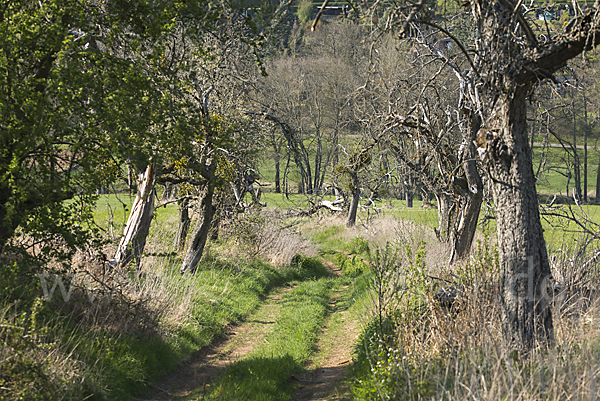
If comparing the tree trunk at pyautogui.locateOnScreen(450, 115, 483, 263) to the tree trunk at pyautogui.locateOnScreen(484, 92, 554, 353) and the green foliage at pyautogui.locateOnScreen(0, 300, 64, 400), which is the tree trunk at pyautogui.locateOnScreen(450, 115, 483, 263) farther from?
the green foliage at pyautogui.locateOnScreen(0, 300, 64, 400)

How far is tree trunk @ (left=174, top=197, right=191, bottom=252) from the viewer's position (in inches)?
506

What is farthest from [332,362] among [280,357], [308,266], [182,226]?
[308,266]

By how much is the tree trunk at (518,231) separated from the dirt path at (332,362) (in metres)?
2.31

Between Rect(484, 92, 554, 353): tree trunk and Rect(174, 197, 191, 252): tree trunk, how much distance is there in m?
9.08

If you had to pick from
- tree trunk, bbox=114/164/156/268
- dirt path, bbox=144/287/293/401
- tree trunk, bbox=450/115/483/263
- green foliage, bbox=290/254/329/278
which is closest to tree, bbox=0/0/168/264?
dirt path, bbox=144/287/293/401

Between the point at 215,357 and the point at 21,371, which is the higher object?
the point at 21,371

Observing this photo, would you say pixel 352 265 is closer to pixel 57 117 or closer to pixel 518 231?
pixel 518 231

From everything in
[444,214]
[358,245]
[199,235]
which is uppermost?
[444,214]

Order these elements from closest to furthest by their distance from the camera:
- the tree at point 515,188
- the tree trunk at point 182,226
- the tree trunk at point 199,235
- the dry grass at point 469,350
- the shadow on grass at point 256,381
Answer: the dry grass at point 469,350
the tree at point 515,188
the shadow on grass at point 256,381
the tree trunk at point 199,235
the tree trunk at point 182,226

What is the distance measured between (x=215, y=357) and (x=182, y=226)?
239 inches

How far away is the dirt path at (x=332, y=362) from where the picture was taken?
643cm

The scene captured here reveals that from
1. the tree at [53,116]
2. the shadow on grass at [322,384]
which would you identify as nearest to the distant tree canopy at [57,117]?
the tree at [53,116]

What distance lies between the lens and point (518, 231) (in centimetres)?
535

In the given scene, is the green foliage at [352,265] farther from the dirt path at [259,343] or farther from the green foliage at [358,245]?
the dirt path at [259,343]
